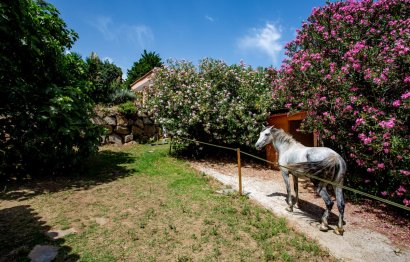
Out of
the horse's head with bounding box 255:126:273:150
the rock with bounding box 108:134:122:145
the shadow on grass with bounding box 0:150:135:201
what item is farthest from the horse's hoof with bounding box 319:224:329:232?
the rock with bounding box 108:134:122:145

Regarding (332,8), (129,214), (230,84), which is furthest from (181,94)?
(332,8)

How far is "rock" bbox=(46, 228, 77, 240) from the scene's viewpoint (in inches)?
176

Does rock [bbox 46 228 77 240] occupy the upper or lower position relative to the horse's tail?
lower

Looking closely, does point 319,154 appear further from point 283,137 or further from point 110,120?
point 110,120

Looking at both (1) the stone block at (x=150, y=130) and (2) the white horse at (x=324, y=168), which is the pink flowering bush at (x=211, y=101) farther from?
(2) the white horse at (x=324, y=168)

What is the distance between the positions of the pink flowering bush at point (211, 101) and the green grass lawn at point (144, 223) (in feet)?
11.6

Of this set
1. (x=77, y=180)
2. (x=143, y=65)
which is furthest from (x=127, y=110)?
(x=143, y=65)

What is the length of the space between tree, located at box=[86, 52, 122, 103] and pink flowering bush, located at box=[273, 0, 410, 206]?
440 inches

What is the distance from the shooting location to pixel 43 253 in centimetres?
390

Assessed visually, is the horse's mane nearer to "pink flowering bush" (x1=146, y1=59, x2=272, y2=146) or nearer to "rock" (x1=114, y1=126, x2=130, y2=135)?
"pink flowering bush" (x1=146, y1=59, x2=272, y2=146)

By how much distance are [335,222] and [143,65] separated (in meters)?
37.1

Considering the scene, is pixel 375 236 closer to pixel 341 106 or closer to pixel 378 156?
pixel 378 156

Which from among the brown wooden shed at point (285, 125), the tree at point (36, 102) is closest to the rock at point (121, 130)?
the tree at point (36, 102)

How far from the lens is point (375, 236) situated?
5184 millimetres
